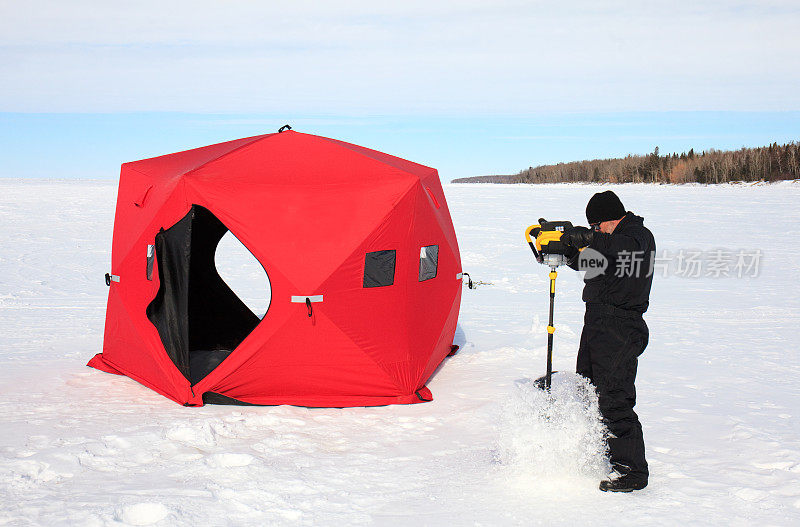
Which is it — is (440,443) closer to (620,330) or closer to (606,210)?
(620,330)

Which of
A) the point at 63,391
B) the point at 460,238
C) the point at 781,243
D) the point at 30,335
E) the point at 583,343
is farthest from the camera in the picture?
the point at 460,238

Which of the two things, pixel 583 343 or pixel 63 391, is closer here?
pixel 583 343

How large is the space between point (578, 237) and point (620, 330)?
0.62m

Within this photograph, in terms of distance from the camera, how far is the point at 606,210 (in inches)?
167

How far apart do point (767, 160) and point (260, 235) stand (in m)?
36.4

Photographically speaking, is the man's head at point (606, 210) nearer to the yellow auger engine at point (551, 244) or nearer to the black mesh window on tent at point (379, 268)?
the yellow auger engine at point (551, 244)

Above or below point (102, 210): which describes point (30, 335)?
below

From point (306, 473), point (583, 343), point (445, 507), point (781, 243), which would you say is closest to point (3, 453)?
point (306, 473)

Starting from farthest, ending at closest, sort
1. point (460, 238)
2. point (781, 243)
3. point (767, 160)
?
point (767, 160), point (460, 238), point (781, 243)

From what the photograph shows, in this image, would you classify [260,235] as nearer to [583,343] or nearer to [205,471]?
[205,471]

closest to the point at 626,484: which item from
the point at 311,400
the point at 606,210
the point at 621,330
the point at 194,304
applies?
the point at 621,330

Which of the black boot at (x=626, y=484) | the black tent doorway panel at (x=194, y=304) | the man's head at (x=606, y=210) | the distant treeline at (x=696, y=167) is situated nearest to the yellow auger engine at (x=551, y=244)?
the man's head at (x=606, y=210)

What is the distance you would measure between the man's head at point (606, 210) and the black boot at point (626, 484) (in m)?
1.53

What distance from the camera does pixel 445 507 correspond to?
400 cm
